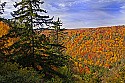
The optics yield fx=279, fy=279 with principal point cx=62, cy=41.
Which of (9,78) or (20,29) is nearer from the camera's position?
(9,78)

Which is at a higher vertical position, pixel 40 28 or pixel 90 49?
pixel 40 28

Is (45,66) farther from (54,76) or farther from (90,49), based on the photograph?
(90,49)

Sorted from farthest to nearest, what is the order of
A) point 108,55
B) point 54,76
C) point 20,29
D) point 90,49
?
point 90,49
point 108,55
point 54,76
point 20,29

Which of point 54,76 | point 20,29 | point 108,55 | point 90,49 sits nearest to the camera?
point 20,29

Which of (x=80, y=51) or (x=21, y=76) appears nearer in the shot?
(x=21, y=76)

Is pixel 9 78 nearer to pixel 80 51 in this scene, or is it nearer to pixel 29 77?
pixel 29 77

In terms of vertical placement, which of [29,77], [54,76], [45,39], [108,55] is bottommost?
[108,55]

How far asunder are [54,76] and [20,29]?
4.10m

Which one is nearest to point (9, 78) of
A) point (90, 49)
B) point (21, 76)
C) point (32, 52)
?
point (21, 76)

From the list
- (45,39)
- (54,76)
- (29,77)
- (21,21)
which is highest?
(21,21)

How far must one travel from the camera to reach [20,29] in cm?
1834

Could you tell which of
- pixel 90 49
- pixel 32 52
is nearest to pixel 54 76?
pixel 32 52

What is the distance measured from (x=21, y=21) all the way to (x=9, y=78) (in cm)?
717

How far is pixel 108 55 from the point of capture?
178 metres
